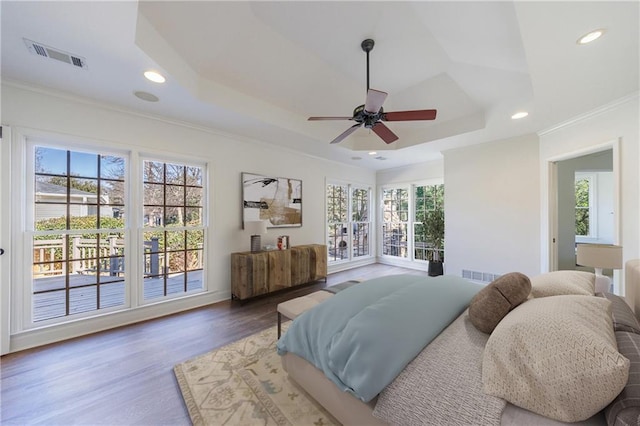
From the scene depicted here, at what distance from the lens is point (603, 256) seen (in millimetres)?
2127

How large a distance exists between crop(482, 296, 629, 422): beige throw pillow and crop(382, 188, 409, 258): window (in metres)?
5.09

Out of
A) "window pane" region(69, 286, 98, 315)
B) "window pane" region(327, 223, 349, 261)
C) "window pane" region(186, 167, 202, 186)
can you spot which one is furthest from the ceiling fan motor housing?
"window pane" region(69, 286, 98, 315)

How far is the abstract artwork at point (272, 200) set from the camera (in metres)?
4.06

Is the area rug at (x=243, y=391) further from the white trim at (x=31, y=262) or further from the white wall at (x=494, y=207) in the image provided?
the white wall at (x=494, y=207)

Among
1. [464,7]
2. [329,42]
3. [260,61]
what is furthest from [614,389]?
[260,61]

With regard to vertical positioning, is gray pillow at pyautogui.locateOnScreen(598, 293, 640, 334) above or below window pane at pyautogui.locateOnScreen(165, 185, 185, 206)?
below

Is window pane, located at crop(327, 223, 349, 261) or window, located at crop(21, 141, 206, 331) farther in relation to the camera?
window pane, located at crop(327, 223, 349, 261)

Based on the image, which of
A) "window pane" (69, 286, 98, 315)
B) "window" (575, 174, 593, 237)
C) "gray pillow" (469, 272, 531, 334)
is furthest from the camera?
"window" (575, 174, 593, 237)

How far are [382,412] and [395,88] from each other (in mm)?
3530

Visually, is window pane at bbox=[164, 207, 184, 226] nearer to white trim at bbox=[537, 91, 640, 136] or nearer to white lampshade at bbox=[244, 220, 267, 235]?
white lampshade at bbox=[244, 220, 267, 235]

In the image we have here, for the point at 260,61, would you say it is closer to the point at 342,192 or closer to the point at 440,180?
the point at 342,192

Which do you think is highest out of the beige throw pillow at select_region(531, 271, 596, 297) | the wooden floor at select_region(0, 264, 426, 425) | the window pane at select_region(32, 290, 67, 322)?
the beige throw pillow at select_region(531, 271, 596, 297)

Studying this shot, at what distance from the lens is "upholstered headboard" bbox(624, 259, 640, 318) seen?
5.49ft

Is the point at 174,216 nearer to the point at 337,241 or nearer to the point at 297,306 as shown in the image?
the point at 297,306
